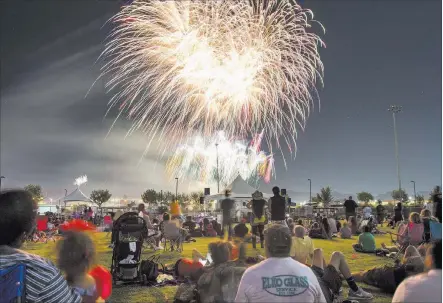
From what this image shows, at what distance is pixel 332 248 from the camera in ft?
56.5

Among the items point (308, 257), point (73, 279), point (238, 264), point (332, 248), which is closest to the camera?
point (73, 279)

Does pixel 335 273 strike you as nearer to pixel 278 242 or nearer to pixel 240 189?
pixel 278 242

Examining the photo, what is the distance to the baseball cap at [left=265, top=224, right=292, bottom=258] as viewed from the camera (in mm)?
4031

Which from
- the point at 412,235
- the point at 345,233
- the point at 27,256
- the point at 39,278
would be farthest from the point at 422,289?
the point at 345,233

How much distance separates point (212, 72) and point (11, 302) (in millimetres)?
18363

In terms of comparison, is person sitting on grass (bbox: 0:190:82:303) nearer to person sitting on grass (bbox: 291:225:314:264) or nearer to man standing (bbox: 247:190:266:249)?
person sitting on grass (bbox: 291:225:314:264)

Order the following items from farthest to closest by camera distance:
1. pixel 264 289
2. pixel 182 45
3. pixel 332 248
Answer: pixel 182 45, pixel 332 248, pixel 264 289

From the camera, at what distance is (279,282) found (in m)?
3.82

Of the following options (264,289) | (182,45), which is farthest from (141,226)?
(182,45)

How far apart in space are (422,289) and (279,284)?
1308 mm

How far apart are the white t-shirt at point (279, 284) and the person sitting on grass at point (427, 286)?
2.53ft

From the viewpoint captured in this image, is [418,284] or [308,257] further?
[308,257]

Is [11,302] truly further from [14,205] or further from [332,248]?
[332,248]

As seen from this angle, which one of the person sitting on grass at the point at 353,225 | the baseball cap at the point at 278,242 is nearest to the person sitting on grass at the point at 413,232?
the baseball cap at the point at 278,242
